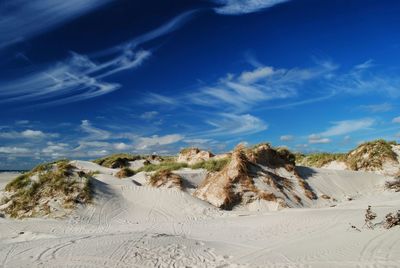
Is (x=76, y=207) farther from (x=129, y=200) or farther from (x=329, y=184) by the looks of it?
(x=329, y=184)

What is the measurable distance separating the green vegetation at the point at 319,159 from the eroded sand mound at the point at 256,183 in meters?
10.8

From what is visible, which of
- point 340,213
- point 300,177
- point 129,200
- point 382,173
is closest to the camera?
point 340,213

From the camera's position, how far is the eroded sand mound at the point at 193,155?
26.3 metres

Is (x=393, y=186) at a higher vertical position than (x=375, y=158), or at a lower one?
lower

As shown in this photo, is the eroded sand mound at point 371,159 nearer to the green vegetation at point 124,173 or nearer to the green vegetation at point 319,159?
the green vegetation at point 319,159

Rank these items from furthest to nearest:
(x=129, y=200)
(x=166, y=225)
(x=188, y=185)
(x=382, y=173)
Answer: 1. (x=382, y=173)
2. (x=188, y=185)
3. (x=129, y=200)
4. (x=166, y=225)

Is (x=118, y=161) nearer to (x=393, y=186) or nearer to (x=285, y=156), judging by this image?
(x=285, y=156)

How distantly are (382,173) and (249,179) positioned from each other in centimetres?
1194

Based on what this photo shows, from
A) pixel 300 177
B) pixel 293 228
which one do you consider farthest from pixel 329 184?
pixel 293 228

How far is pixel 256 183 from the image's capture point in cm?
1902

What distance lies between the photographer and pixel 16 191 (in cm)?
1759

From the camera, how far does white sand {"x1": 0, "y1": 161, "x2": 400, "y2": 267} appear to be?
8.88 metres

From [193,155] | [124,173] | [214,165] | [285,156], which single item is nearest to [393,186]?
[285,156]

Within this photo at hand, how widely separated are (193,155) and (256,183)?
30.9ft
